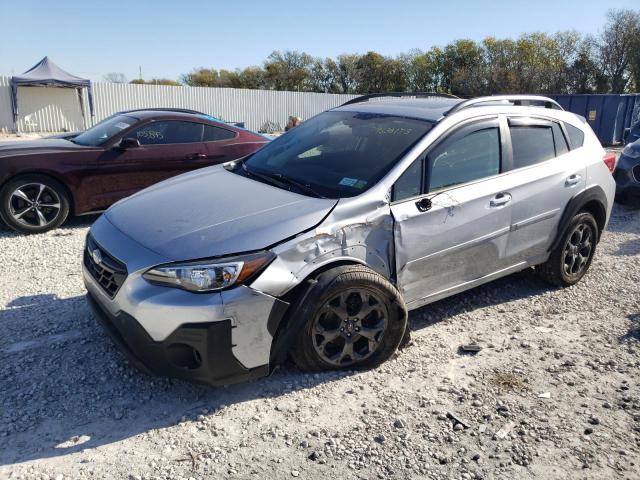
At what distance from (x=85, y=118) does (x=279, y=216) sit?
25.2 m

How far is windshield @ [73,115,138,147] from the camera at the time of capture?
704 centimetres

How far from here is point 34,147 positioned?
6.61m

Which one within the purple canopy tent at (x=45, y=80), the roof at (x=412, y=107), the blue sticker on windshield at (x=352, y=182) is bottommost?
the blue sticker on windshield at (x=352, y=182)

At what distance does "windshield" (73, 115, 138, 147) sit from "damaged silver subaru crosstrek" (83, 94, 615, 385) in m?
3.27

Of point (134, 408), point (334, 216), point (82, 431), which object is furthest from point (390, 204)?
point (82, 431)

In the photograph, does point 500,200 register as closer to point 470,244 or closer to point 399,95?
point 470,244

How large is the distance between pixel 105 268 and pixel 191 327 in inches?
29.3

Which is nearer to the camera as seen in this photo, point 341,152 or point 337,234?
point 337,234

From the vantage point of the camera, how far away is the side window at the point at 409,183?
3.64 metres

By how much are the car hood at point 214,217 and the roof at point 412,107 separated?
1214mm

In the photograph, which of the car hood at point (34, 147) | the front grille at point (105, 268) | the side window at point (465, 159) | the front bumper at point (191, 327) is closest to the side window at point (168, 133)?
the car hood at point (34, 147)

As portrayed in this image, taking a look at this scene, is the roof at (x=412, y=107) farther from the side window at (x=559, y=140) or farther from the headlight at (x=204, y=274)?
the headlight at (x=204, y=274)

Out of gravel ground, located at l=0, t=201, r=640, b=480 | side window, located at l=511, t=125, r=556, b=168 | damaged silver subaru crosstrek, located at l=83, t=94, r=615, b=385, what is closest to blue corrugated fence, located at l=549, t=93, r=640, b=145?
side window, located at l=511, t=125, r=556, b=168

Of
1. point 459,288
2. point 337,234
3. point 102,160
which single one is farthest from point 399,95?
point 102,160
